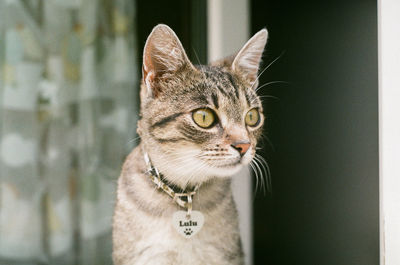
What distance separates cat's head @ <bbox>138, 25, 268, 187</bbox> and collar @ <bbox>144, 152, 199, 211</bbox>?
0.05 ft

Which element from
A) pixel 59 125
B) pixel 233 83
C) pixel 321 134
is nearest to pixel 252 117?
pixel 233 83

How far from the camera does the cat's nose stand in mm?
636

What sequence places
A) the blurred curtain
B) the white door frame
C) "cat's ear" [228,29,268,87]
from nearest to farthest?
the white door frame < "cat's ear" [228,29,268,87] < the blurred curtain

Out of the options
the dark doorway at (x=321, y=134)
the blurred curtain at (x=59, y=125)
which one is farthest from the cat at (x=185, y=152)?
the blurred curtain at (x=59, y=125)

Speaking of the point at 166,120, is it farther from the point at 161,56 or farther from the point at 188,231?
the point at 188,231

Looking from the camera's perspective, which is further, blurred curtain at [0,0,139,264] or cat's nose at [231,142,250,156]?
blurred curtain at [0,0,139,264]

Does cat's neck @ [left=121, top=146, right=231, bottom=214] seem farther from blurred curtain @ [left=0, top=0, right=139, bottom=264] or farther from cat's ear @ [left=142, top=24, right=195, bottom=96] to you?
blurred curtain @ [left=0, top=0, right=139, bottom=264]

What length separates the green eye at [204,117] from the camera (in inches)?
26.1

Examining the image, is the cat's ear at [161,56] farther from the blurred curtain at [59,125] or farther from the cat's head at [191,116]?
the blurred curtain at [59,125]

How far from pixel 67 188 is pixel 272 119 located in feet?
2.78

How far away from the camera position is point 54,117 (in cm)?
135

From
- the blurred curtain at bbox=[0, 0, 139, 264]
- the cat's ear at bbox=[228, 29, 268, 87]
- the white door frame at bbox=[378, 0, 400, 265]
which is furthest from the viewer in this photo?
the blurred curtain at bbox=[0, 0, 139, 264]

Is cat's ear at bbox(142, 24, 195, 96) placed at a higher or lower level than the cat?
higher

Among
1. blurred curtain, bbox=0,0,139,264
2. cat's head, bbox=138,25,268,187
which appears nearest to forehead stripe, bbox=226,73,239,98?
cat's head, bbox=138,25,268,187
